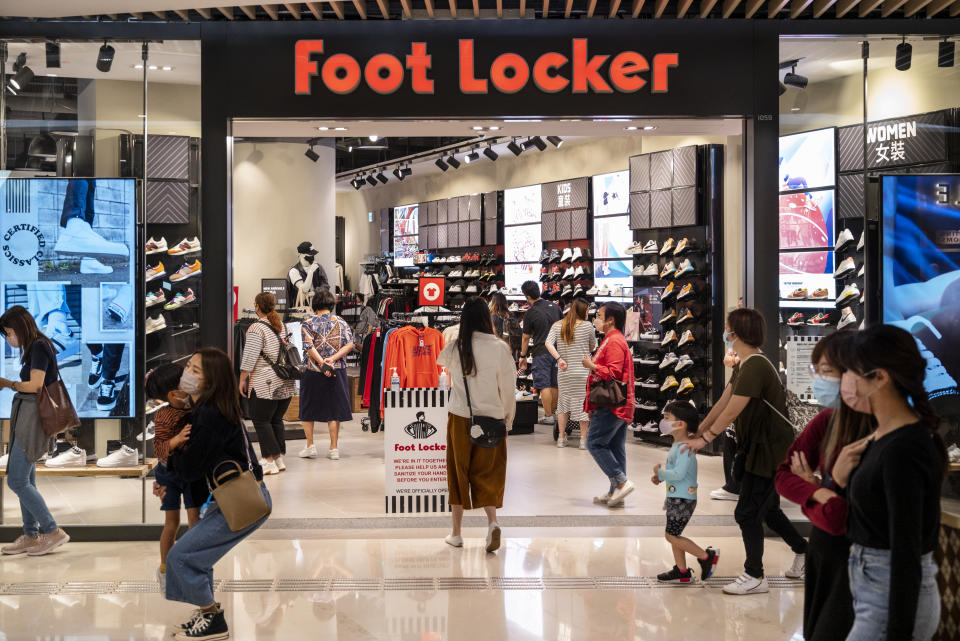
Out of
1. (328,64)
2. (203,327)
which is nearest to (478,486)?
(203,327)

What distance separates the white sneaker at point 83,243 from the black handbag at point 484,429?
262 centimetres

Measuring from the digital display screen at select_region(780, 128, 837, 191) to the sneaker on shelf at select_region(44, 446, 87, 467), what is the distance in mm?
5276

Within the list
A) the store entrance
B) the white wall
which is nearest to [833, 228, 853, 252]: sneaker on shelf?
the store entrance

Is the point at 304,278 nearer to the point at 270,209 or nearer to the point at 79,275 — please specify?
the point at 270,209

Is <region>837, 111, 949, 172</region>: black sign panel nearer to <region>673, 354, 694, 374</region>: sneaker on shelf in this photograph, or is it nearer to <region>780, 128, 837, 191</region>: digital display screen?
<region>780, 128, 837, 191</region>: digital display screen

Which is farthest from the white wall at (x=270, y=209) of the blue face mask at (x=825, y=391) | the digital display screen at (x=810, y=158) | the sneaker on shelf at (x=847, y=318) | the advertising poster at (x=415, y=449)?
the blue face mask at (x=825, y=391)

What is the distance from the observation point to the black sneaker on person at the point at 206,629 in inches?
165

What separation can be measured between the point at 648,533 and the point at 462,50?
3.59 m

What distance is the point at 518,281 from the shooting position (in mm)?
15453

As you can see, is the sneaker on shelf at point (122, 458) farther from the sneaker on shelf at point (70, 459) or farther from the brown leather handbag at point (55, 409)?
the brown leather handbag at point (55, 409)

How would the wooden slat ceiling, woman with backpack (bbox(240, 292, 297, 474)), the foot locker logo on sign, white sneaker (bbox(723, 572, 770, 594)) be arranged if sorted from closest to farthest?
white sneaker (bbox(723, 572, 770, 594))
the wooden slat ceiling
woman with backpack (bbox(240, 292, 297, 474))
the foot locker logo on sign

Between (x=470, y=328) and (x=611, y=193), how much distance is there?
304 inches

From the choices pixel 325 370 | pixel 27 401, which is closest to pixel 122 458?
pixel 27 401

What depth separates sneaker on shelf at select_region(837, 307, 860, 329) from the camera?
6.68 m
